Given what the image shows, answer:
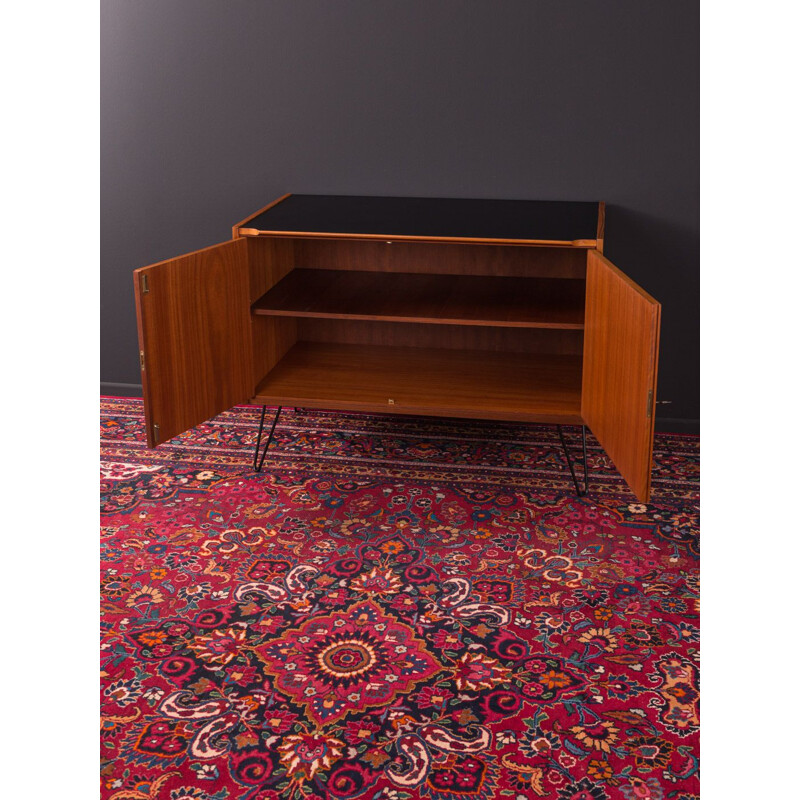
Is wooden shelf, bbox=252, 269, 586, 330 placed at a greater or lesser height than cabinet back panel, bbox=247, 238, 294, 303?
lesser

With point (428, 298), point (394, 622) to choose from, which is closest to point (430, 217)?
point (428, 298)

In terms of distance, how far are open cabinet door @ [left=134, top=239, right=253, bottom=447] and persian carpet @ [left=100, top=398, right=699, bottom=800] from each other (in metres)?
0.37

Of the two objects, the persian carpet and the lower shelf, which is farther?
the lower shelf

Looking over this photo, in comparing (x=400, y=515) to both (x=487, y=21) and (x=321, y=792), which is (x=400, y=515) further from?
(x=487, y=21)

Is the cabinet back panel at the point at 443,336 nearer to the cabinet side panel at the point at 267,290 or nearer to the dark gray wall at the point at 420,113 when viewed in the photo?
the cabinet side panel at the point at 267,290

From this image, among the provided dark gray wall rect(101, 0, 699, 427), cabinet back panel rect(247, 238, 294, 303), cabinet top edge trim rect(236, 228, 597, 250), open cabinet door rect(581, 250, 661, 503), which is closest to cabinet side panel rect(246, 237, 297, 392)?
cabinet back panel rect(247, 238, 294, 303)

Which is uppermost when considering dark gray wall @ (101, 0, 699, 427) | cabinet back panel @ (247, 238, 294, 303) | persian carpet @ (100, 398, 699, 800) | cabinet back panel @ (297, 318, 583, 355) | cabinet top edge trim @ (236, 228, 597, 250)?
dark gray wall @ (101, 0, 699, 427)

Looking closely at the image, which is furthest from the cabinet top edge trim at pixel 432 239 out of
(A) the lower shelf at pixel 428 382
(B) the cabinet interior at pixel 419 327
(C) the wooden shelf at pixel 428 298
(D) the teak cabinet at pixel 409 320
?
(A) the lower shelf at pixel 428 382

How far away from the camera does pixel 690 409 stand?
10.8 feet

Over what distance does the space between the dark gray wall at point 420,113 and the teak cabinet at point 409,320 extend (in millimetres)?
167

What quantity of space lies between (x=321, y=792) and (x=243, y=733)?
9.2 inches

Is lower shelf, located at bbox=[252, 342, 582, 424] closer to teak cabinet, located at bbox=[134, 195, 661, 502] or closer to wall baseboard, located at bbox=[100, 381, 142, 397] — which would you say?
teak cabinet, located at bbox=[134, 195, 661, 502]

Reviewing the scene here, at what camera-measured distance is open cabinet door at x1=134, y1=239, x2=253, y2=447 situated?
224cm

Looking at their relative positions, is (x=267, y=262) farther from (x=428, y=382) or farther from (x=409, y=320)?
(x=428, y=382)
